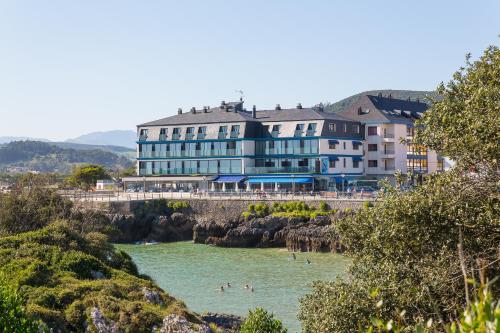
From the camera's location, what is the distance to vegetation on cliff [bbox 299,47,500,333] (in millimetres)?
16812

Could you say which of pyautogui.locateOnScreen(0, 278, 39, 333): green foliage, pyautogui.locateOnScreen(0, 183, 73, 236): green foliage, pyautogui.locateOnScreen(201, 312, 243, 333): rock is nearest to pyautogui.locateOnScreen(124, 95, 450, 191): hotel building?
pyautogui.locateOnScreen(0, 183, 73, 236): green foliage

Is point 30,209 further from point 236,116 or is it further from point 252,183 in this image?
point 236,116

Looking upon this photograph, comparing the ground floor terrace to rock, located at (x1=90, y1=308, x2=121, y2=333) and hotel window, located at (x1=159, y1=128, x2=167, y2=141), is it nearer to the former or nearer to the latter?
hotel window, located at (x1=159, y1=128, x2=167, y2=141)

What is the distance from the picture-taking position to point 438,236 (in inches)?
699

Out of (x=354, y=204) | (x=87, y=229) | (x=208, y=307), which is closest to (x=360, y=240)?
(x=208, y=307)

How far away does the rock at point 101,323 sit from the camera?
22014mm

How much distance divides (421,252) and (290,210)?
44.7 meters

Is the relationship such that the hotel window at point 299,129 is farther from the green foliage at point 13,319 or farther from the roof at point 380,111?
the green foliage at point 13,319

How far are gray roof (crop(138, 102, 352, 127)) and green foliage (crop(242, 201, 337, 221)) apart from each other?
16176 millimetres

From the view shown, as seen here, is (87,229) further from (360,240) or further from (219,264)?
(360,240)

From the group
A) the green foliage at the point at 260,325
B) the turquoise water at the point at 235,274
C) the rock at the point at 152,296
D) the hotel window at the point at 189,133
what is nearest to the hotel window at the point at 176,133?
the hotel window at the point at 189,133

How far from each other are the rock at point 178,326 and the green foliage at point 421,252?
4.62 metres

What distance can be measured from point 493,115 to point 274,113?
6590cm

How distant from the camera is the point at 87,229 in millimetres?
44969
